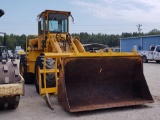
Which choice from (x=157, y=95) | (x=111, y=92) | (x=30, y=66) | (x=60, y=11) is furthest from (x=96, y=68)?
(x=30, y=66)

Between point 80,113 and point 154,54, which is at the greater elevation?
point 154,54

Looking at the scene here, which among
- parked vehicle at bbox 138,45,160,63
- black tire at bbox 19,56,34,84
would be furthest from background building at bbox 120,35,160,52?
black tire at bbox 19,56,34,84

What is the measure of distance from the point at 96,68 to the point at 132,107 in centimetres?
135

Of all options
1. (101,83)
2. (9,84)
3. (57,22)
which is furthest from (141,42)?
(9,84)

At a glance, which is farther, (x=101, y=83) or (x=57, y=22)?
(x=57, y=22)

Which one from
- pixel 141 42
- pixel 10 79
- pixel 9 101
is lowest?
pixel 9 101

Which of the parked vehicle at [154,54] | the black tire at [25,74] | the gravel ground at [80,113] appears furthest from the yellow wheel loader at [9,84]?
the parked vehicle at [154,54]

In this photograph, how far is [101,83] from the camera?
732 cm

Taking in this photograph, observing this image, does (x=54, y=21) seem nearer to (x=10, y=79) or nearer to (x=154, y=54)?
(x=10, y=79)

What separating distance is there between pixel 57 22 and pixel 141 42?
29.5 meters

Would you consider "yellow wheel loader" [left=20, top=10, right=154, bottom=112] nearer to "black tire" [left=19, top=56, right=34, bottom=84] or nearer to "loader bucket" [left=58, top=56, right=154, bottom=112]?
"loader bucket" [left=58, top=56, right=154, bottom=112]

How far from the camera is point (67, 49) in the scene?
907 cm

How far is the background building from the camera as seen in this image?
114 ft

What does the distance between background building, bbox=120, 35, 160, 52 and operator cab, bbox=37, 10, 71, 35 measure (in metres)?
Answer: 26.0
